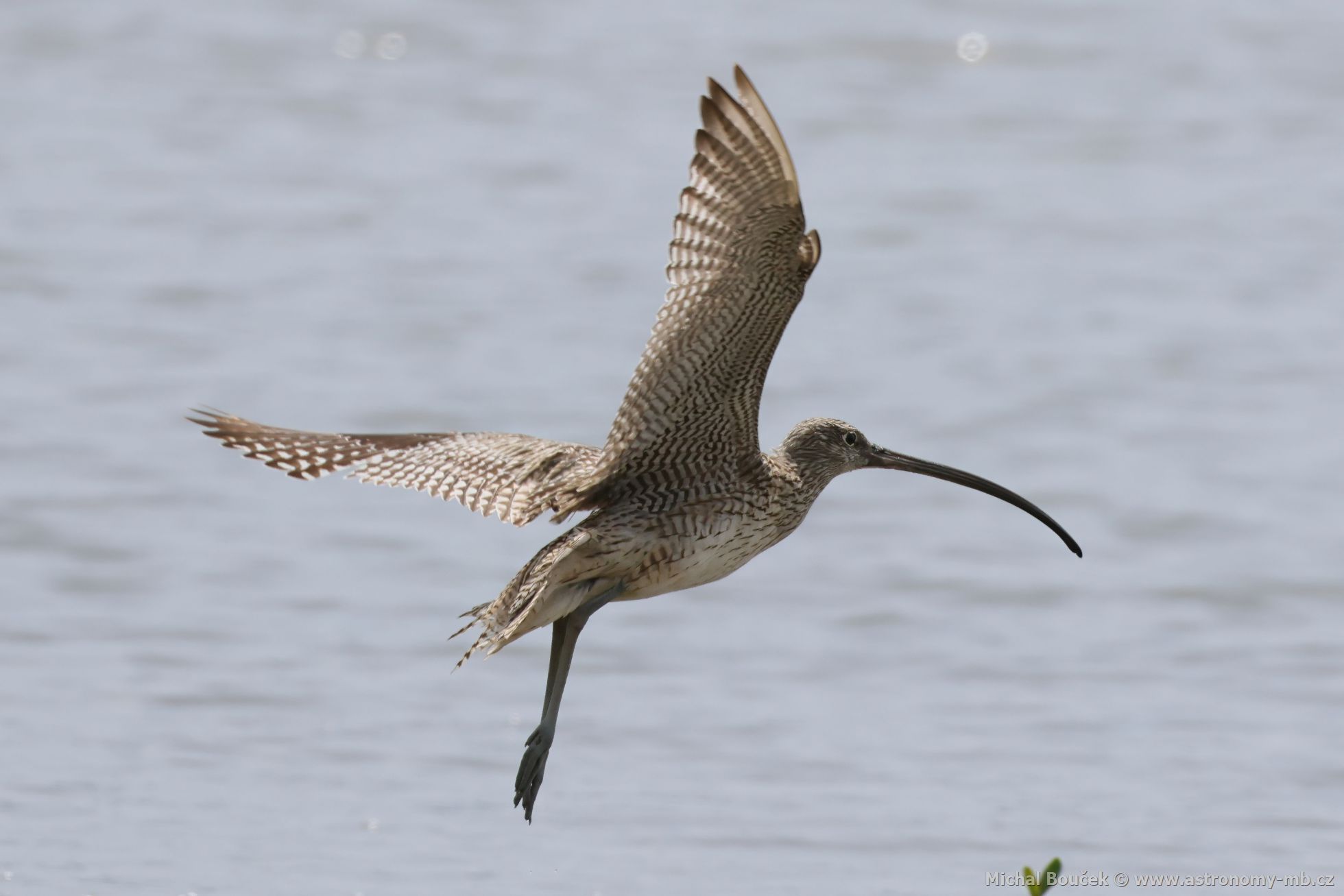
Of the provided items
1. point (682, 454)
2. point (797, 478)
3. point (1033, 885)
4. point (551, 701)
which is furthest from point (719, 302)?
point (1033, 885)

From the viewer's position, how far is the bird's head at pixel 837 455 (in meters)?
7.77

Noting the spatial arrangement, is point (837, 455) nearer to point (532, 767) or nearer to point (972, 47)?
point (532, 767)

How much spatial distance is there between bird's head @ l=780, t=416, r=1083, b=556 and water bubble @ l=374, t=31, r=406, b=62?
14819 mm

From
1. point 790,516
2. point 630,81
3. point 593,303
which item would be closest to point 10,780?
point 790,516

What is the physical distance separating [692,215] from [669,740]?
11.9 feet

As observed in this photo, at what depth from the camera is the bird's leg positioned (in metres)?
7.03

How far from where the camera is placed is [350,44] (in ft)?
74.3

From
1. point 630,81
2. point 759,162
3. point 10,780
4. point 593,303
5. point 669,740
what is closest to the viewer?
point 759,162

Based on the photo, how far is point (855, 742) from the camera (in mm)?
9781

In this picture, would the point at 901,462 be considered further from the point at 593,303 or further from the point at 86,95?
the point at 86,95

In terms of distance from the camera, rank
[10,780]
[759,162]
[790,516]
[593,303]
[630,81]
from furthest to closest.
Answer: [630,81], [593,303], [10,780], [790,516], [759,162]

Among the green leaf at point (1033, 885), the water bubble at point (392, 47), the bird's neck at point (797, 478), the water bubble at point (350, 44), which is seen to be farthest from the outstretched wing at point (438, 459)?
the water bubble at point (350, 44)

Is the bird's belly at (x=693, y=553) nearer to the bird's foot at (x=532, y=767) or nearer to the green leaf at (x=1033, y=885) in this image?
the bird's foot at (x=532, y=767)

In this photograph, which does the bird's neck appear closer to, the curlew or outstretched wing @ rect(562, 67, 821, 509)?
the curlew
